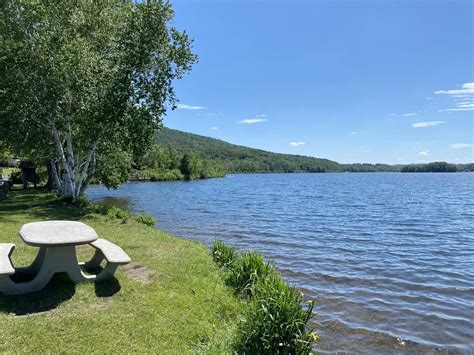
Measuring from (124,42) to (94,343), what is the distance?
16.7 metres

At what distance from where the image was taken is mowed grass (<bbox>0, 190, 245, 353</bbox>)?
19.0 feet

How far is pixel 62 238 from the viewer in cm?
700

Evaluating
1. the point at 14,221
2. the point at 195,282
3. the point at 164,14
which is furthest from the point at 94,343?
the point at 164,14

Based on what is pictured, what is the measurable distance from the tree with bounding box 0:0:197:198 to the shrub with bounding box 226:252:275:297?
1257cm

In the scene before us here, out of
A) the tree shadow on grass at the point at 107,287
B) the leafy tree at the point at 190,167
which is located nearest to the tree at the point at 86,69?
the tree shadow on grass at the point at 107,287

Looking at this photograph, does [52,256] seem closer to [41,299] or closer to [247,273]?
[41,299]

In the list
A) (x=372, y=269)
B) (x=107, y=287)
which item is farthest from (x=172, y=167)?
(x=107, y=287)

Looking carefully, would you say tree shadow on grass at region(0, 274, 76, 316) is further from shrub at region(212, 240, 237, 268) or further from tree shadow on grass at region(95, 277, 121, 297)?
shrub at region(212, 240, 237, 268)

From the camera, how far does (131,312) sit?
22.5ft

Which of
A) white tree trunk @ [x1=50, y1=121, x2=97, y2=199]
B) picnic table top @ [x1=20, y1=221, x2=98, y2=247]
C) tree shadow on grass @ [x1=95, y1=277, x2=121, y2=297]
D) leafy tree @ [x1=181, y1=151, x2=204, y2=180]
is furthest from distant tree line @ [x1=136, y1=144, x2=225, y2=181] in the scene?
tree shadow on grass @ [x1=95, y1=277, x2=121, y2=297]

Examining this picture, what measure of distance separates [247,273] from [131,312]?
3246 millimetres

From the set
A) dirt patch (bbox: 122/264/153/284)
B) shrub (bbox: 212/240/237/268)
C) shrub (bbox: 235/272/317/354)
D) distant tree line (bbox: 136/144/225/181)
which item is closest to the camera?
shrub (bbox: 235/272/317/354)

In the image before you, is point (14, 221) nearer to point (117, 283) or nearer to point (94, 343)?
point (117, 283)

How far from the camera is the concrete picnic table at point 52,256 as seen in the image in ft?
22.4
